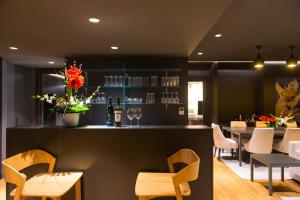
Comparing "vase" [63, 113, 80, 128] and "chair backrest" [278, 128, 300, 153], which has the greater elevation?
"vase" [63, 113, 80, 128]

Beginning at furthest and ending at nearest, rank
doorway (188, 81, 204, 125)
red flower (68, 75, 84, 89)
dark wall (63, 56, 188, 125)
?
doorway (188, 81, 204, 125) < dark wall (63, 56, 188, 125) < red flower (68, 75, 84, 89)

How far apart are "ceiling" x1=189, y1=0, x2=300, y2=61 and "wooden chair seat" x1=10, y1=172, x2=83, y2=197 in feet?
9.01

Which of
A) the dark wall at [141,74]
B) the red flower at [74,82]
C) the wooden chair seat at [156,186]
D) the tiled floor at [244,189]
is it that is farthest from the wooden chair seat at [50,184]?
the dark wall at [141,74]

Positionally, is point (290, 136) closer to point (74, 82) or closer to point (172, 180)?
point (172, 180)

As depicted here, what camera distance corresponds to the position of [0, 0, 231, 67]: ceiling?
279 cm

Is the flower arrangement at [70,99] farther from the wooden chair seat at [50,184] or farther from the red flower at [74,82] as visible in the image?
the wooden chair seat at [50,184]

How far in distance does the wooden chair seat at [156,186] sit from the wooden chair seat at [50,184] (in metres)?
0.65

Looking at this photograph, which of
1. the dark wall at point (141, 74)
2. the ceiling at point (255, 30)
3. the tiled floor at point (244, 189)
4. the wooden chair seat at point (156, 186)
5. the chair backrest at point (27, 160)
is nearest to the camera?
the wooden chair seat at point (156, 186)

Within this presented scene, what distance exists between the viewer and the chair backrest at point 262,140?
5949 millimetres

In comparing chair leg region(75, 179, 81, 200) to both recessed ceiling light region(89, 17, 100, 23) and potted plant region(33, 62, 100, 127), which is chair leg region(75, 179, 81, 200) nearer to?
potted plant region(33, 62, 100, 127)

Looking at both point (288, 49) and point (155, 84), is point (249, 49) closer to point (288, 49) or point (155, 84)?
point (288, 49)

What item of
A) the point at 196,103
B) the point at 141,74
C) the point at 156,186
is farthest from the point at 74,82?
the point at 196,103

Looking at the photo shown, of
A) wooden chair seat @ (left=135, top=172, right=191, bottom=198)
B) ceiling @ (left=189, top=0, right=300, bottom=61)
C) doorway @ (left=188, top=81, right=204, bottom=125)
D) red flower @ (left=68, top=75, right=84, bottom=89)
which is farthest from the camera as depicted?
doorway @ (left=188, top=81, right=204, bottom=125)

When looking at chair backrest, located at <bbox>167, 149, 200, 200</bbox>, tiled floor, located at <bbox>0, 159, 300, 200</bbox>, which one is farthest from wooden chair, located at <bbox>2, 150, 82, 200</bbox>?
tiled floor, located at <bbox>0, 159, 300, 200</bbox>
